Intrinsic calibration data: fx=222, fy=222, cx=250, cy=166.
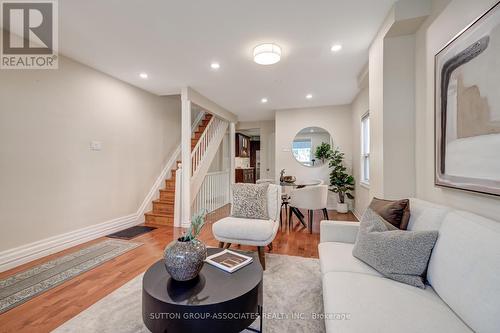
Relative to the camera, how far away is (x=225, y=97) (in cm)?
478

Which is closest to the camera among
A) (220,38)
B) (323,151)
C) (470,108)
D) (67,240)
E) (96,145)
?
(470,108)

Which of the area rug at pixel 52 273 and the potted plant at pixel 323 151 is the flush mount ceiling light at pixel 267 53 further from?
the potted plant at pixel 323 151

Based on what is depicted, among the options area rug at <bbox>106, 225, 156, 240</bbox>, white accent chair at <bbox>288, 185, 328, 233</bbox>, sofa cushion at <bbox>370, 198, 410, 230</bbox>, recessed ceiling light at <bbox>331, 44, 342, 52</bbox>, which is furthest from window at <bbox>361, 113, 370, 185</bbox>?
area rug at <bbox>106, 225, 156, 240</bbox>

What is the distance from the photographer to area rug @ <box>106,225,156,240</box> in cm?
348

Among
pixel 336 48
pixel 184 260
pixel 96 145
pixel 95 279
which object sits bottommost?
pixel 95 279

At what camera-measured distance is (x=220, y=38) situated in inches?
100

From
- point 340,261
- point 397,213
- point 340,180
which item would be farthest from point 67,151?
point 340,180

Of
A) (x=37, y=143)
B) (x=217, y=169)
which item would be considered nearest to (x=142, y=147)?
(x=37, y=143)

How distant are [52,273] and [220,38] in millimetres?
3103

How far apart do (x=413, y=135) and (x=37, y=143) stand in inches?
166

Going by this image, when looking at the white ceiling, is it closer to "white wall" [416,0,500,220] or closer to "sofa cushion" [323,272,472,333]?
"white wall" [416,0,500,220]

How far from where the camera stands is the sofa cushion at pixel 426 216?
1401mm

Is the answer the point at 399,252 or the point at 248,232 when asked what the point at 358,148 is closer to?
the point at 248,232

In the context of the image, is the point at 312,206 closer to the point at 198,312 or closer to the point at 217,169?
the point at 198,312
